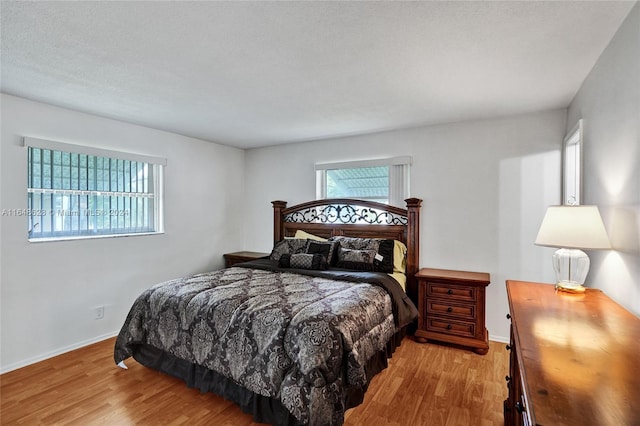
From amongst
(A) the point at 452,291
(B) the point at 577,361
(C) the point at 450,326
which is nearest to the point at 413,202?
(A) the point at 452,291

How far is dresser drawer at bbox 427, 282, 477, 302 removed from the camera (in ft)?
10.5

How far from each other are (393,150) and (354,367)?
2709 mm

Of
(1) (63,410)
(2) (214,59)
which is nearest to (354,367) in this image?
(1) (63,410)

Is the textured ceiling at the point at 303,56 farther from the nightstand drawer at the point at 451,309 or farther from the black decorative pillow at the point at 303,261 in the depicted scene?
the nightstand drawer at the point at 451,309

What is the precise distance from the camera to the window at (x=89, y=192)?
3078 millimetres

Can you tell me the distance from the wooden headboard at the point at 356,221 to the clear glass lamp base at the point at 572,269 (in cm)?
180

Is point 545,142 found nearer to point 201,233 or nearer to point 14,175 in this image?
point 201,233

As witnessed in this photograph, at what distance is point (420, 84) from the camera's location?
2561 mm

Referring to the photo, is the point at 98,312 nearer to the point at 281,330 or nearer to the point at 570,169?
the point at 281,330

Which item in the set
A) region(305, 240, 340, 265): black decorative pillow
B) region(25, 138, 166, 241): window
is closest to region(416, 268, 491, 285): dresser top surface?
region(305, 240, 340, 265): black decorative pillow

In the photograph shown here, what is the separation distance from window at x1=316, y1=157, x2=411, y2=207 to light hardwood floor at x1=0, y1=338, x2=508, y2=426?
1.90 m

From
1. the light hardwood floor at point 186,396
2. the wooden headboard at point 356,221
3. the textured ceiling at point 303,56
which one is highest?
the textured ceiling at point 303,56

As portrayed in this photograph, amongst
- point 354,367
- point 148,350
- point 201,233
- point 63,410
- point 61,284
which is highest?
point 201,233

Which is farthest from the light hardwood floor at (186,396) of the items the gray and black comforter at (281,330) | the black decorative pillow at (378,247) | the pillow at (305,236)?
the pillow at (305,236)
